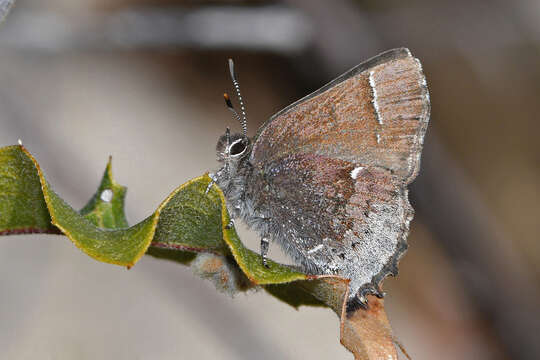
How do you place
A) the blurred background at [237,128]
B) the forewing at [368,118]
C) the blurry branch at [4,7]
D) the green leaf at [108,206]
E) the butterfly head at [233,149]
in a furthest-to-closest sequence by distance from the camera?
the blurred background at [237,128] → the butterfly head at [233,149] → the forewing at [368,118] → the green leaf at [108,206] → the blurry branch at [4,7]

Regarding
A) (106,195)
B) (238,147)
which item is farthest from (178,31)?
(106,195)

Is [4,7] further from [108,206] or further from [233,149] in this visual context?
[233,149]

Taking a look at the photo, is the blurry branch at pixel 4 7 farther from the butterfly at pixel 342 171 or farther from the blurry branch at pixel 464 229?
the blurry branch at pixel 464 229

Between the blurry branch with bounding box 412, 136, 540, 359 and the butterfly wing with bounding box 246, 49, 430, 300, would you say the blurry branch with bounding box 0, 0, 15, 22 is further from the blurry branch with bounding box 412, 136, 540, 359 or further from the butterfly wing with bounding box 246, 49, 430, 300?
the blurry branch with bounding box 412, 136, 540, 359

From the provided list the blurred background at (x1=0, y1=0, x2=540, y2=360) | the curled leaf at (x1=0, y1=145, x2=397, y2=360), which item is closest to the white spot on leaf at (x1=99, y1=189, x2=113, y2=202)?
the curled leaf at (x1=0, y1=145, x2=397, y2=360)

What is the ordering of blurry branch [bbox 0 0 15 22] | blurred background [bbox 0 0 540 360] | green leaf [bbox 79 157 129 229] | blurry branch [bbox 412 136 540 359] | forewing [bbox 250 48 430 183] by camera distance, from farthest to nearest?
blurry branch [bbox 412 136 540 359] → blurred background [bbox 0 0 540 360] → forewing [bbox 250 48 430 183] → green leaf [bbox 79 157 129 229] → blurry branch [bbox 0 0 15 22]

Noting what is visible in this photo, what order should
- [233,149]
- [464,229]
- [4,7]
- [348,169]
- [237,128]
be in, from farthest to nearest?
[237,128] → [464,229] → [233,149] → [348,169] → [4,7]

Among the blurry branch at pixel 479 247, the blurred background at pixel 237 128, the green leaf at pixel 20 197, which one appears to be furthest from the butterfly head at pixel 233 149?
the blurry branch at pixel 479 247

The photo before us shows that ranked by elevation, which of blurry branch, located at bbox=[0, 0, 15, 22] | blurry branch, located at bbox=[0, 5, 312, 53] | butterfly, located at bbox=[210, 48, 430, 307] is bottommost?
butterfly, located at bbox=[210, 48, 430, 307]
